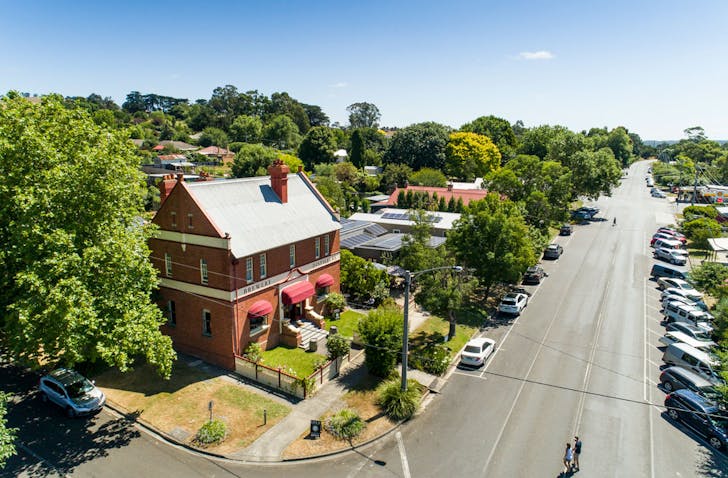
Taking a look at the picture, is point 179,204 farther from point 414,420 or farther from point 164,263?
point 414,420

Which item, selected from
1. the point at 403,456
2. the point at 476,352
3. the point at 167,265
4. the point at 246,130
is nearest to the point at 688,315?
the point at 476,352

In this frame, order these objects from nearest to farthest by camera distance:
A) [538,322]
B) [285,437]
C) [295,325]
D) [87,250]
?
[87,250]
[285,437]
[295,325]
[538,322]

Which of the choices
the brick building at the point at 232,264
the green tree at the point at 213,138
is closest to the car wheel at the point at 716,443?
the brick building at the point at 232,264

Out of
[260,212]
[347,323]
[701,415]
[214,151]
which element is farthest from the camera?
[214,151]

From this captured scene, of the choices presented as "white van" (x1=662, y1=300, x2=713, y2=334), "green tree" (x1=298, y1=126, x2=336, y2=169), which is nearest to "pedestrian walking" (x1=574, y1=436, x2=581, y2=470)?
"white van" (x1=662, y1=300, x2=713, y2=334)

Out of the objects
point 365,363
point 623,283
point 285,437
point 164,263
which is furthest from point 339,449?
point 623,283

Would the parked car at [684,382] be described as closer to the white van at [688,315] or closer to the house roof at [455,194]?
the white van at [688,315]

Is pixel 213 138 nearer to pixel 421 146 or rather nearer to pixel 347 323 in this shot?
pixel 421 146
